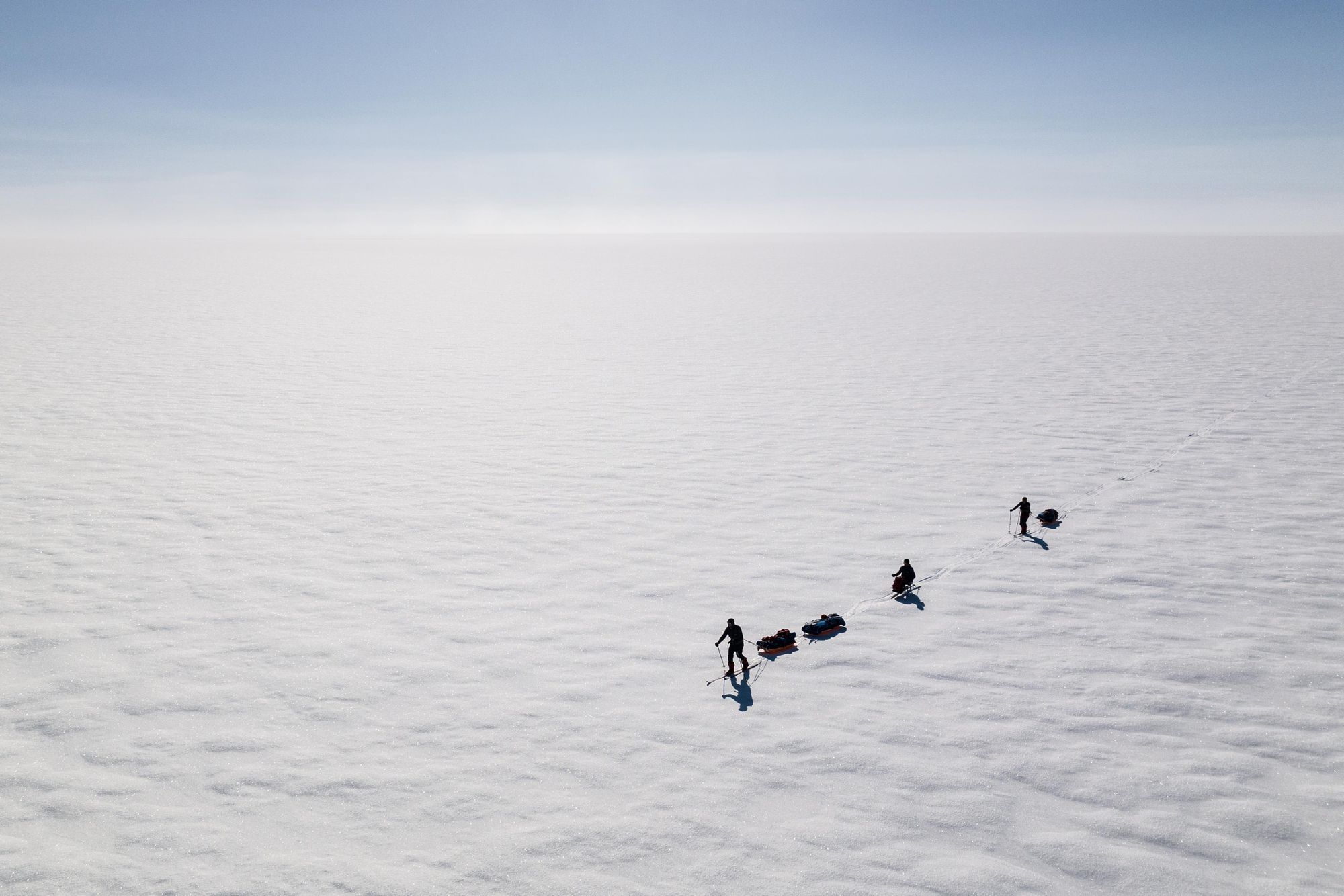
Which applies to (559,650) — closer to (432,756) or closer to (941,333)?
(432,756)

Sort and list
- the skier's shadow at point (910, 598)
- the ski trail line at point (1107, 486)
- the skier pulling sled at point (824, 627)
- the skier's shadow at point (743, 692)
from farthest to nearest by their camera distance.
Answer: the ski trail line at point (1107, 486)
the skier's shadow at point (910, 598)
the skier pulling sled at point (824, 627)
the skier's shadow at point (743, 692)

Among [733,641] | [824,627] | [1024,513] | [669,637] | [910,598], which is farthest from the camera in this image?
[1024,513]

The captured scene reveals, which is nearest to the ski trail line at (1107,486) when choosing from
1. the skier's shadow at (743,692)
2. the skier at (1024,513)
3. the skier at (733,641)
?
the skier at (1024,513)

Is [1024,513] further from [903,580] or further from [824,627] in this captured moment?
[824,627]

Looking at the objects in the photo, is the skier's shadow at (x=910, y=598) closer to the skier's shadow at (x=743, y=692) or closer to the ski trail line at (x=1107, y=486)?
the ski trail line at (x=1107, y=486)

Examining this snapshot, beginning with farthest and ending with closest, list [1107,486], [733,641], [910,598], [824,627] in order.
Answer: [1107,486], [910,598], [824,627], [733,641]

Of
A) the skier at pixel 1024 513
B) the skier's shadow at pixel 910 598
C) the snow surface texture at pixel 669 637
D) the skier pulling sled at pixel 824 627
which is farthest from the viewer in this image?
the skier at pixel 1024 513

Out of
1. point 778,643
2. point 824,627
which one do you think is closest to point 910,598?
point 824,627
